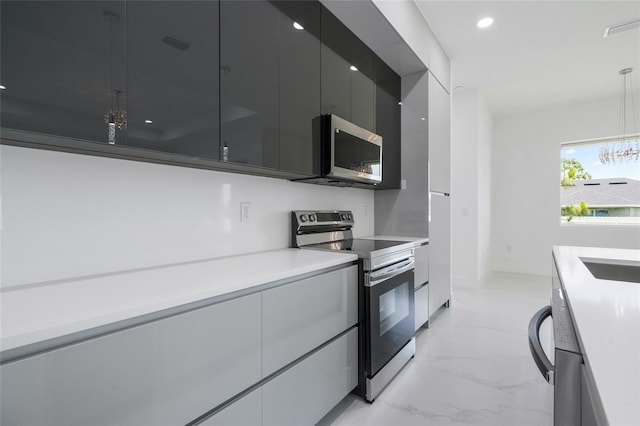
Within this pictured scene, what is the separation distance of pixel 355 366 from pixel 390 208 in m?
1.67

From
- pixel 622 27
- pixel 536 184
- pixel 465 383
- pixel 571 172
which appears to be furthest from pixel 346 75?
pixel 571 172

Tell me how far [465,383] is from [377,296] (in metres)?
0.88

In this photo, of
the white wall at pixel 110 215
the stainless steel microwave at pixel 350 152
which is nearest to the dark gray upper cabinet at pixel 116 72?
the white wall at pixel 110 215

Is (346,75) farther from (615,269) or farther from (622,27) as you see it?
(622,27)

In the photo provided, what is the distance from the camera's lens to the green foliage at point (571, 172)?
5016 mm

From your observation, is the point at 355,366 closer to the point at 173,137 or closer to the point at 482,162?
the point at 173,137

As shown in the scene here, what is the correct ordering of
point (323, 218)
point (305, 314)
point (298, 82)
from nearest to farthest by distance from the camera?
point (305, 314)
point (298, 82)
point (323, 218)

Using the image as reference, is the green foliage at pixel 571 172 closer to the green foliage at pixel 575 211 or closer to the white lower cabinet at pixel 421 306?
the green foliage at pixel 575 211

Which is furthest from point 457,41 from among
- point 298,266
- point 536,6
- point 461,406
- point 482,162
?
point 461,406

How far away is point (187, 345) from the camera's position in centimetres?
93

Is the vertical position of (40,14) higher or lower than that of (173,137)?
higher

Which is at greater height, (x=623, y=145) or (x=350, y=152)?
(x=623, y=145)

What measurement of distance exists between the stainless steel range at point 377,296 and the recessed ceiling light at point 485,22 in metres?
2.16

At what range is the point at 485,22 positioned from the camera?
2723 mm
